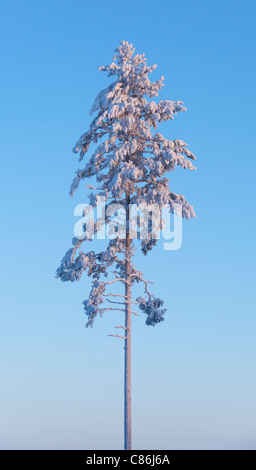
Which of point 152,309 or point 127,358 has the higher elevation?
point 152,309

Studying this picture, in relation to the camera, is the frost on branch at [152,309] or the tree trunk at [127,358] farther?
the frost on branch at [152,309]

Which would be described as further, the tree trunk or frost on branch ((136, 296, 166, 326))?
frost on branch ((136, 296, 166, 326))

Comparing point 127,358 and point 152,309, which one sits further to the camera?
point 152,309

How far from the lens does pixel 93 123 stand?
97.2ft

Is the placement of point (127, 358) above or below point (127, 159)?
below

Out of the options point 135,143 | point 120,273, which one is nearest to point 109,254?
point 120,273

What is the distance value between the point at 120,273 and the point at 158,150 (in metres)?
6.15
